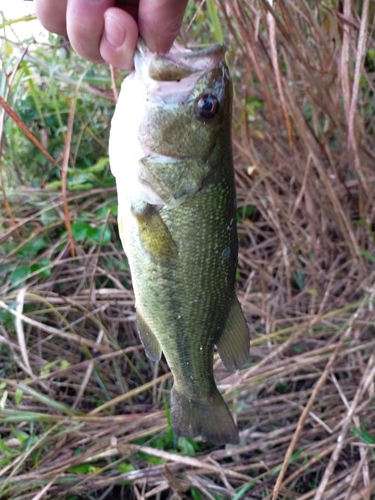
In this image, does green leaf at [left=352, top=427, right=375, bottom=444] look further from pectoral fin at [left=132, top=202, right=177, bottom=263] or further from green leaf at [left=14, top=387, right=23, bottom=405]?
green leaf at [left=14, top=387, right=23, bottom=405]

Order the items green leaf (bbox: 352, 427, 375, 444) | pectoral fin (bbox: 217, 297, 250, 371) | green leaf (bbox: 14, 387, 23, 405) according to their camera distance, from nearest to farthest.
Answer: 1. pectoral fin (bbox: 217, 297, 250, 371)
2. green leaf (bbox: 352, 427, 375, 444)
3. green leaf (bbox: 14, 387, 23, 405)

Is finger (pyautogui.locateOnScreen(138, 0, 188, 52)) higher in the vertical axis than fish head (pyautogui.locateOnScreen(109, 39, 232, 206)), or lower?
higher

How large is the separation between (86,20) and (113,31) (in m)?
0.09

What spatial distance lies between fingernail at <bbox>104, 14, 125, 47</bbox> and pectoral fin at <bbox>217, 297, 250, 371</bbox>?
31.0 inches

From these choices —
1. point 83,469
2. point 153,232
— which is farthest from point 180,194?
point 83,469

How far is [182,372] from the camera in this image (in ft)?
4.91

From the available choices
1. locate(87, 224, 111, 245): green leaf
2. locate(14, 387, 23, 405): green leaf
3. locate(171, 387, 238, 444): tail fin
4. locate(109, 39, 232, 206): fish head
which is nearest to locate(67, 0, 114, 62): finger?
locate(109, 39, 232, 206): fish head

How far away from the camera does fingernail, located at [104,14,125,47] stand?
3.56 feet

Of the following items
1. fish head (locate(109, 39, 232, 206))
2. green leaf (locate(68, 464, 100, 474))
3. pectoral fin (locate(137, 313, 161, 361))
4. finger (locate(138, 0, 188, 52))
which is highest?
finger (locate(138, 0, 188, 52))

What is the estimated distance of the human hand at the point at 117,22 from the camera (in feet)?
3.56

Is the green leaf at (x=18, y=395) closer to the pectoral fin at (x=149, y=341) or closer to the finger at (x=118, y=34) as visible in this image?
the pectoral fin at (x=149, y=341)

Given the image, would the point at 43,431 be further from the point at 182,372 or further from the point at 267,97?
the point at 267,97

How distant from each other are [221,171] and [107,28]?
17.6 inches

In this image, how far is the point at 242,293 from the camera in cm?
272
